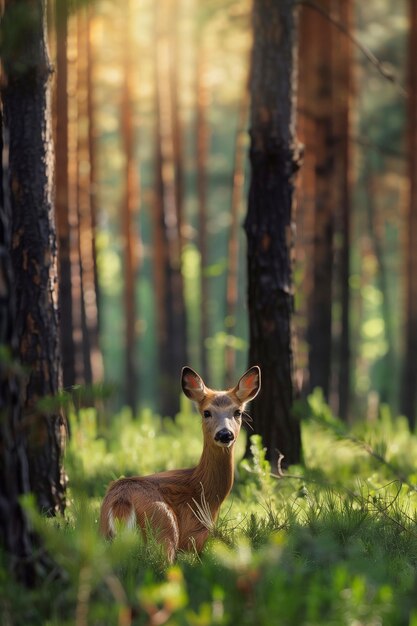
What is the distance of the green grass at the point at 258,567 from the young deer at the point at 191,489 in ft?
0.65

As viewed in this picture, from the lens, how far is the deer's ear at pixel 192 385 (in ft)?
25.1

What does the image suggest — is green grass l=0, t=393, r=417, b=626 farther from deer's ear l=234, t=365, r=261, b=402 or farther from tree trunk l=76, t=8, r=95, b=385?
tree trunk l=76, t=8, r=95, b=385

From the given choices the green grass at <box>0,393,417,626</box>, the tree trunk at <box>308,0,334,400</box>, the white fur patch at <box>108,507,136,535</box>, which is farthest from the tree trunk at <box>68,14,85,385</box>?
the white fur patch at <box>108,507,136,535</box>

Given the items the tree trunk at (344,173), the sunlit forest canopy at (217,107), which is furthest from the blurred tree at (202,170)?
the tree trunk at (344,173)

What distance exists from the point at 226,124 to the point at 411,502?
31959 mm

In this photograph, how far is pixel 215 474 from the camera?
739cm

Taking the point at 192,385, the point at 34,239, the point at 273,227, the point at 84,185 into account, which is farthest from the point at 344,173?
the point at 192,385

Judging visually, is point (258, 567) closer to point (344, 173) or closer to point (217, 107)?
point (344, 173)

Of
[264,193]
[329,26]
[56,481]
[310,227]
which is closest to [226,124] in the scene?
[310,227]

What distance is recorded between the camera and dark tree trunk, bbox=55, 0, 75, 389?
15422mm

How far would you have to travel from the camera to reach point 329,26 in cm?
1808

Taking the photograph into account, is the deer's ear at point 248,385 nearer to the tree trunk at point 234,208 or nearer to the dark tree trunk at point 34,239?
the dark tree trunk at point 34,239

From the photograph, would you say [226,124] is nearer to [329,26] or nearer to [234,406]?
[329,26]

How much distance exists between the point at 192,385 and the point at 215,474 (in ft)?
2.43
